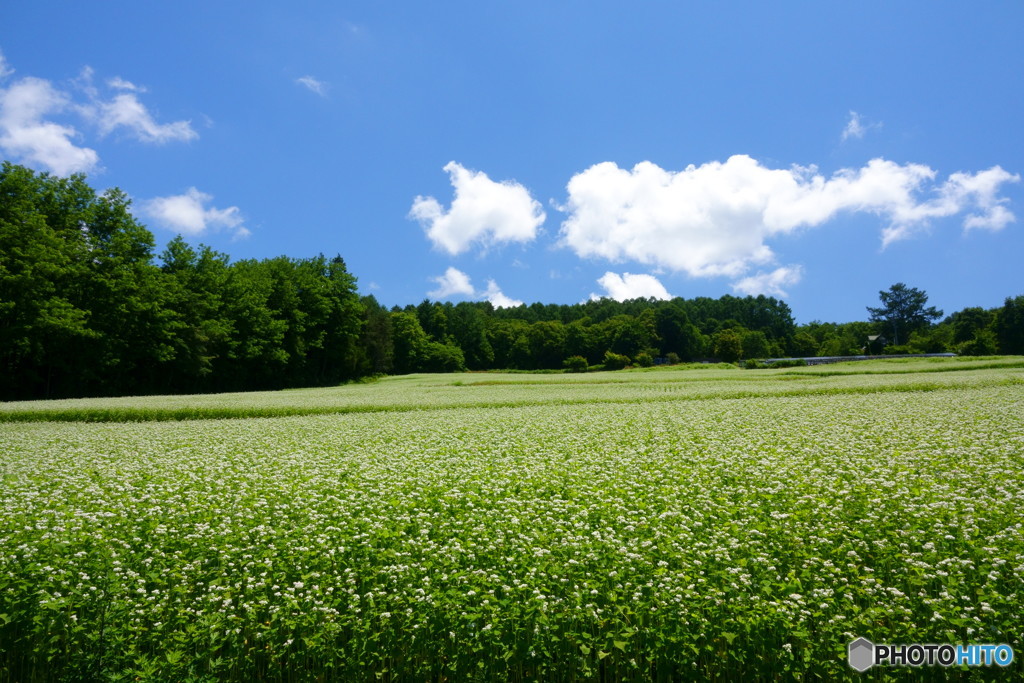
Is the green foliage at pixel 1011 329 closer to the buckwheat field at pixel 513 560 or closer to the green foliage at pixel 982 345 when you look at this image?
the green foliage at pixel 982 345

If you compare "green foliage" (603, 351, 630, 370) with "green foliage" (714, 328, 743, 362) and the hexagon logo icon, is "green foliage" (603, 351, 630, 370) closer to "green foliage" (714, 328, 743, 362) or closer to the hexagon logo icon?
"green foliage" (714, 328, 743, 362)

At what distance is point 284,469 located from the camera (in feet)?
43.8

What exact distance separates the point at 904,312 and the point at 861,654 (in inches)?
7316

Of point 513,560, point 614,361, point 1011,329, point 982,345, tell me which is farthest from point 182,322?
point 1011,329

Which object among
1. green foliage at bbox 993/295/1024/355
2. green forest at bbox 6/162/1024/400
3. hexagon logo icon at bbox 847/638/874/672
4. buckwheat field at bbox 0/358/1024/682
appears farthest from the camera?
green foliage at bbox 993/295/1024/355

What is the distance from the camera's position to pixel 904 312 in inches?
6152

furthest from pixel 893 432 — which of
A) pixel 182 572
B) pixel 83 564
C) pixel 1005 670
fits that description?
pixel 83 564

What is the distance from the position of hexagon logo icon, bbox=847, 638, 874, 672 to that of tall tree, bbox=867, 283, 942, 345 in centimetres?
17798

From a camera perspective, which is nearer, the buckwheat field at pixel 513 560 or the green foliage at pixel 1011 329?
the buckwheat field at pixel 513 560

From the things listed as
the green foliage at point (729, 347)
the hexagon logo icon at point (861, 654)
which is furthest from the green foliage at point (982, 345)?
the hexagon logo icon at point (861, 654)

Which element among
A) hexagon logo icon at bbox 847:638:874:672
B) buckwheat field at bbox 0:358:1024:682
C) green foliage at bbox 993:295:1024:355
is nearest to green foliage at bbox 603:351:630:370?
green foliage at bbox 993:295:1024:355

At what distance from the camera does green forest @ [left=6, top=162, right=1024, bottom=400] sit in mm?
43438

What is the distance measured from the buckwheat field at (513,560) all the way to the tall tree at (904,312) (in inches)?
6672

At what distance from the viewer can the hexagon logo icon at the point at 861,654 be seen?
538cm
